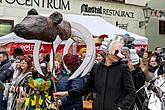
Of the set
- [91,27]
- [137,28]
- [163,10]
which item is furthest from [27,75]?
[163,10]

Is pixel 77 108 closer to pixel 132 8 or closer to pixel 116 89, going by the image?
pixel 116 89

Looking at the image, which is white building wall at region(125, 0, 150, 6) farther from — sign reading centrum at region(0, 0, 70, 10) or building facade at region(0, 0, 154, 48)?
sign reading centrum at region(0, 0, 70, 10)

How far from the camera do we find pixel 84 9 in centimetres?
1762

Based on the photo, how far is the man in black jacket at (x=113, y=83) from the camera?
14.5 feet

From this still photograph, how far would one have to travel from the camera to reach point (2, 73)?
7309 mm

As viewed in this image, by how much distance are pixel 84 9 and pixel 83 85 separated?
12.9 m

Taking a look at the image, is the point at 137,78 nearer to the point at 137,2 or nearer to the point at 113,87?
the point at 113,87

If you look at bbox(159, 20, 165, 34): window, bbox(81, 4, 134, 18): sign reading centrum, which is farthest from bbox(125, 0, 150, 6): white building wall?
bbox(159, 20, 165, 34): window

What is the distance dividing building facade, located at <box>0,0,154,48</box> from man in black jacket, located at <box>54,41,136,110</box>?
10459 millimetres

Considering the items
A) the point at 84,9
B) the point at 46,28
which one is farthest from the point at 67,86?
the point at 84,9

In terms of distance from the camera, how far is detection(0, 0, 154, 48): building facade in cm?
1488

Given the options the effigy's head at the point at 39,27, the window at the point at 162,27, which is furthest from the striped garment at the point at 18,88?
the window at the point at 162,27

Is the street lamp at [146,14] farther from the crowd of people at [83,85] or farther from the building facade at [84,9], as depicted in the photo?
the crowd of people at [83,85]

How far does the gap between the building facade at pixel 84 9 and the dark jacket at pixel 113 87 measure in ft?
34.4
